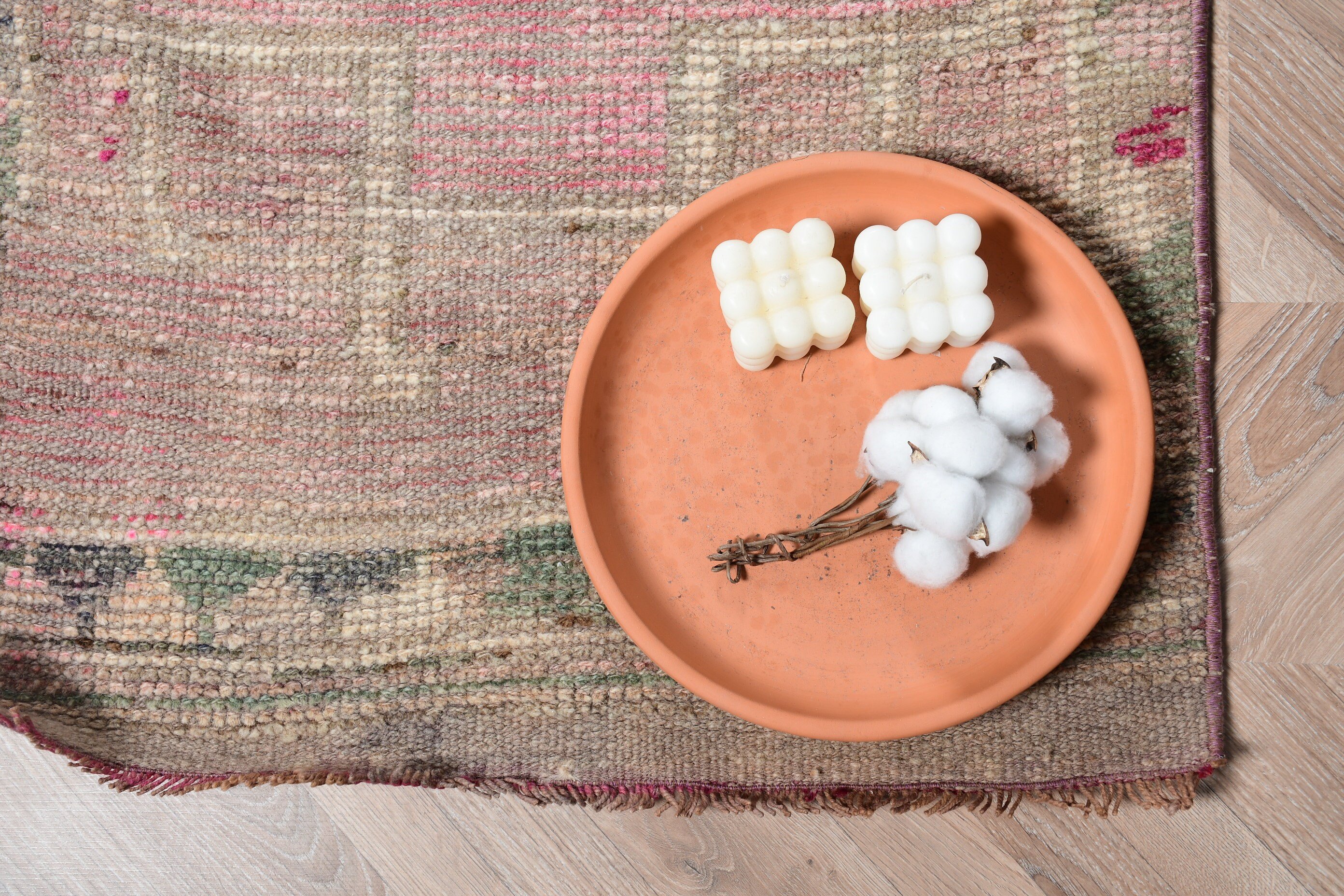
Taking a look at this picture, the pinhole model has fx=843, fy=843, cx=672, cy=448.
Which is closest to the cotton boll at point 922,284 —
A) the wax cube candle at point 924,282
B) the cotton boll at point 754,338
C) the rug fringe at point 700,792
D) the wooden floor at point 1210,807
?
the wax cube candle at point 924,282

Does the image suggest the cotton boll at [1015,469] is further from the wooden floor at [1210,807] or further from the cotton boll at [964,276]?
the wooden floor at [1210,807]

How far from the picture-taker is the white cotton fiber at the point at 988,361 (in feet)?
2.18

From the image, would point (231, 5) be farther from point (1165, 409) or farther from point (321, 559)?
point (1165, 409)

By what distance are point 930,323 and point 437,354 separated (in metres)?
0.45

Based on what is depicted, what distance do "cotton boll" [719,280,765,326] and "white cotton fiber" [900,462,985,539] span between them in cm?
18

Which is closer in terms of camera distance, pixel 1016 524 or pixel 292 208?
pixel 1016 524

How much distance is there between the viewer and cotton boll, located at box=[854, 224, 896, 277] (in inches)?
26.4

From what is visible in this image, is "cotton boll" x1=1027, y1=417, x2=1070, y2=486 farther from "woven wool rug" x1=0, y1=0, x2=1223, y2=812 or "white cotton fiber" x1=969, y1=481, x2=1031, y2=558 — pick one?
"woven wool rug" x1=0, y1=0, x2=1223, y2=812

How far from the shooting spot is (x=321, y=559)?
80 cm

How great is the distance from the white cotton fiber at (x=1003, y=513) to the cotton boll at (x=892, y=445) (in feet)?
→ 0.20

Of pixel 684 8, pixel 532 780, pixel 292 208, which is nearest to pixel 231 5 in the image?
pixel 292 208

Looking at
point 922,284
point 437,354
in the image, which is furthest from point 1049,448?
point 437,354

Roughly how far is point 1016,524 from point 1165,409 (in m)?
0.26

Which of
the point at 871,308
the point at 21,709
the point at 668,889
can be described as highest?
the point at 871,308
